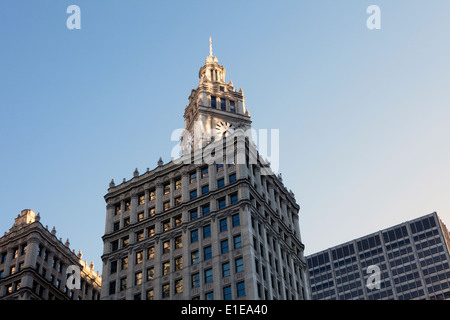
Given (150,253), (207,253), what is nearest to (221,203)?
(207,253)

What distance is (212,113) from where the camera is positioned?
11931 centimetres

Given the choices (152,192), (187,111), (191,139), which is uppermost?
(187,111)

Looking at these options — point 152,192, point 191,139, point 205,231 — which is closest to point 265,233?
point 205,231

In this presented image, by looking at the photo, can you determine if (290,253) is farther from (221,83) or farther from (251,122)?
(221,83)

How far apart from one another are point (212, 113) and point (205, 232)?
3501 centimetres

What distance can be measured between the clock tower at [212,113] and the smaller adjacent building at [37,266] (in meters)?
32.9

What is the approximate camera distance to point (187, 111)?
415ft

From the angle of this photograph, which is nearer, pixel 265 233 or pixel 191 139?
pixel 265 233

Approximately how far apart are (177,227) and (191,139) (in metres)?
27.8

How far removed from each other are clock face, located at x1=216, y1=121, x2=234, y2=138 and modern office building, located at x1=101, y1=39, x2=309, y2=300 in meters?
3.07

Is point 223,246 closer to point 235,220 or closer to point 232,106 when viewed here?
point 235,220

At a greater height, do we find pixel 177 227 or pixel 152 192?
pixel 152 192
